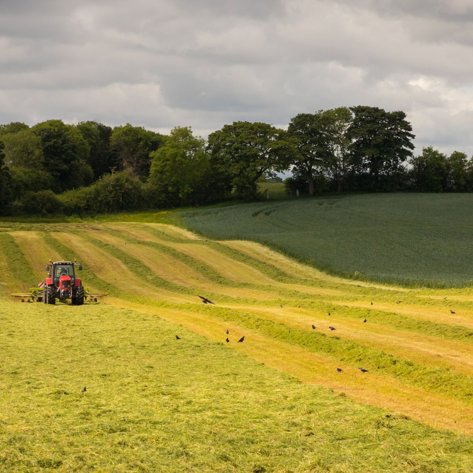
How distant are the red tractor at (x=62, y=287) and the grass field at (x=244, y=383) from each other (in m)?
1.28

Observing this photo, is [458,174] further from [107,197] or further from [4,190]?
[4,190]

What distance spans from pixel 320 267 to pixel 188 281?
8.44 metres

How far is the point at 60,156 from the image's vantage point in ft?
361

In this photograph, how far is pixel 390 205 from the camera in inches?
3310

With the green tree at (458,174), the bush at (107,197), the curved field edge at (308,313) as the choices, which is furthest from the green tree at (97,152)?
the curved field edge at (308,313)

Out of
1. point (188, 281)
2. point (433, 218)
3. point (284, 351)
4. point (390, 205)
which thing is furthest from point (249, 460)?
point (390, 205)

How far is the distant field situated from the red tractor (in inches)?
612

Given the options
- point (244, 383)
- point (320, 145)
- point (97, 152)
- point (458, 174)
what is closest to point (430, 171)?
point (458, 174)

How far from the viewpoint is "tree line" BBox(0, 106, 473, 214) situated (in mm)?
96938

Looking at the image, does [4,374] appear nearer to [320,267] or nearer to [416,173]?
[320,267]

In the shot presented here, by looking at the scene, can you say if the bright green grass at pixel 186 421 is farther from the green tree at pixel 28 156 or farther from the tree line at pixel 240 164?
the green tree at pixel 28 156

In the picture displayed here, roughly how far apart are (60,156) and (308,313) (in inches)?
3598

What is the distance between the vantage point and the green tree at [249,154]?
320ft

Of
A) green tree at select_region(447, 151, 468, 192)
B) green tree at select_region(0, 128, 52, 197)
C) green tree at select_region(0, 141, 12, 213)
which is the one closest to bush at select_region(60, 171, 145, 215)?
green tree at select_region(0, 128, 52, 197)
